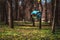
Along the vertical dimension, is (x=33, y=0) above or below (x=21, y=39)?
above

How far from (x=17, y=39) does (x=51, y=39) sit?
195cm

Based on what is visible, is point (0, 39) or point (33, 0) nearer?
point (0, 39)

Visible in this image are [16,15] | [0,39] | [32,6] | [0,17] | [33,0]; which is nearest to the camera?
[0,39]

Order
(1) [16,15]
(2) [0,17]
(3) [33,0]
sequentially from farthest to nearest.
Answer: (1) [16,15], (2) [0,17], (3) [33,0]

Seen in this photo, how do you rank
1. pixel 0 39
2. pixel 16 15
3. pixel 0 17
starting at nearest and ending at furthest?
pixel 0 39 < pixel 0 17 < pixel 16 15

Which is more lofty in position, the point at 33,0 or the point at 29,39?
the point at 33,0

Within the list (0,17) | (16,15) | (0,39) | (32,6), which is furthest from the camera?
(16,15)

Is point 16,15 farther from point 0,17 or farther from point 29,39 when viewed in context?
point 29,39

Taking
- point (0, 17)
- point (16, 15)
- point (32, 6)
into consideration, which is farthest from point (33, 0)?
point (16, 15)

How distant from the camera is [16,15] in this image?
59.1 meters

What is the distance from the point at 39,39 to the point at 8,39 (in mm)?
1774

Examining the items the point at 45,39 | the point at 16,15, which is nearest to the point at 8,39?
the point at 45,39

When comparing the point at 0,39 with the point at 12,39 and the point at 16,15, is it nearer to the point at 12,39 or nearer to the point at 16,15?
the point at 12,39

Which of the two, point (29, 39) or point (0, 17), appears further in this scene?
point (0, 17)
